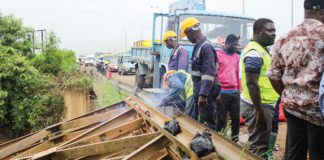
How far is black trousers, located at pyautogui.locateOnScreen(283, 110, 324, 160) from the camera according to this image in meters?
2.27

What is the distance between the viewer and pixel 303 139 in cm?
241

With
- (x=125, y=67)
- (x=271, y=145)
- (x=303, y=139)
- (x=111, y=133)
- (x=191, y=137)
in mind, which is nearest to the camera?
(x=303, y=139)

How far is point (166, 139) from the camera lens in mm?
3469

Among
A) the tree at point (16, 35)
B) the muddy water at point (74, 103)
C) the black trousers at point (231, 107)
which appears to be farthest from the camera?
the tree at point (16, 35)

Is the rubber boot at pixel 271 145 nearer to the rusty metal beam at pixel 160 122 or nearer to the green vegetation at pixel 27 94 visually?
the rusty metal beam at pixel 160 122

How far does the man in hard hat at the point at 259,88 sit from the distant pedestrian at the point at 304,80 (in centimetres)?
87

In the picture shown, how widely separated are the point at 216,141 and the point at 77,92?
6115 mm

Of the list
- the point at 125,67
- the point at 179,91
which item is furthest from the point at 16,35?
the point at 125,67

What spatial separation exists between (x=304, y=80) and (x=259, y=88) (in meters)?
1.20

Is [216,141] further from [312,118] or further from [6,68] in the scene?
[6,68]

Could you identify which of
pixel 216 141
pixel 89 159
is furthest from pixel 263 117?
pixel 89 159

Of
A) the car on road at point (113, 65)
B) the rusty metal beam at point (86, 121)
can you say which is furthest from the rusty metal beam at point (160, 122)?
the car on road at point (113, 65)

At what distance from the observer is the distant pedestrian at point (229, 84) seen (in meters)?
5.00

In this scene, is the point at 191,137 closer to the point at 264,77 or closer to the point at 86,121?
the point at 264,77
